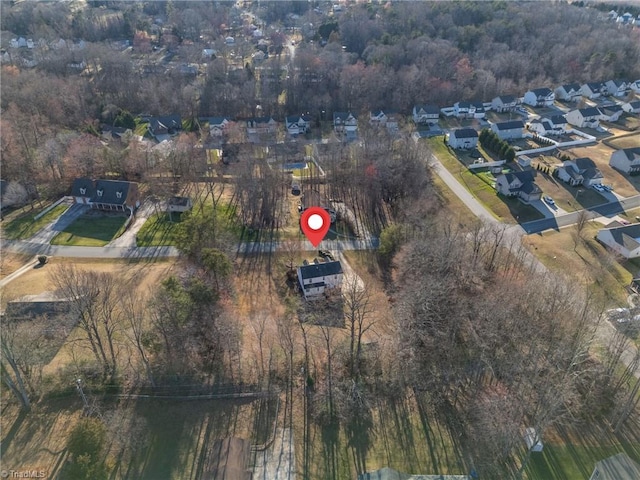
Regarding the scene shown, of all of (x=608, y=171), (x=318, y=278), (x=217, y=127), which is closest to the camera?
(x=318, y=278)

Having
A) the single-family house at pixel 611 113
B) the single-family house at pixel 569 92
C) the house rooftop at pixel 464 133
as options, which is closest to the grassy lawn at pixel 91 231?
the house rooftop at pixel 464 133

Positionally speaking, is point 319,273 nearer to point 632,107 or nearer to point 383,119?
point 383,119

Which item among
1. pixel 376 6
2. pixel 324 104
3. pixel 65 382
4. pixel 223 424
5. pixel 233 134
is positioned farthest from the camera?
pixel 376 6

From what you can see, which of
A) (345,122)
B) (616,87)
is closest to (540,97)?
(616,87)

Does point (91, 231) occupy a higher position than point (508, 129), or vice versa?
point (508, 129)

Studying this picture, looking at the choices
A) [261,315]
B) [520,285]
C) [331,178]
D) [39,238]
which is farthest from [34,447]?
[331,178]

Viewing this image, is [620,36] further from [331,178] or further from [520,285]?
[520,285]
